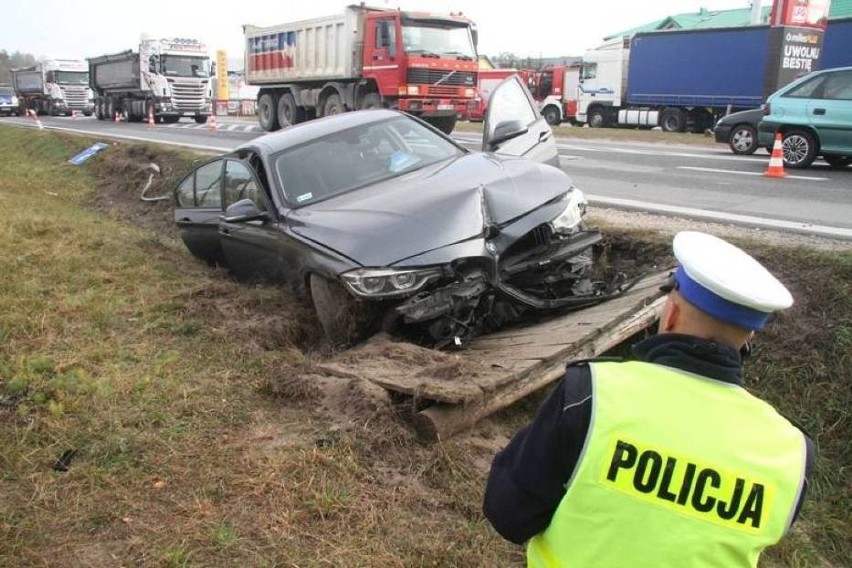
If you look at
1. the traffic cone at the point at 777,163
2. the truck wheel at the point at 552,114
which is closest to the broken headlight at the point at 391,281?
the traffic cone at the point at 777,163

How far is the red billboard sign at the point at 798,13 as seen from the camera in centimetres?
2442

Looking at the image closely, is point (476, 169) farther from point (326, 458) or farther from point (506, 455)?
point (506, 455)

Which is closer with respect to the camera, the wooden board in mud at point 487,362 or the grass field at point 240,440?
the grass field at point 240,440

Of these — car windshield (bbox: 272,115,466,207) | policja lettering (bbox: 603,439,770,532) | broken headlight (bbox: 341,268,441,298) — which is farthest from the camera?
car windshield (bbox: 272,115,466,207)

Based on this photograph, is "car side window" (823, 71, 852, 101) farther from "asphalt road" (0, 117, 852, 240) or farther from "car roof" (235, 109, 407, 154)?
"car roof" (235, 109, 407, 154)

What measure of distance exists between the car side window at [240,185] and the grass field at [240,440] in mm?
717

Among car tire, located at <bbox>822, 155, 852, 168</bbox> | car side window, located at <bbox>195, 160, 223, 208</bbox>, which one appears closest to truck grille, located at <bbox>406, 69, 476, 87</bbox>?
car tire, located at <bbox>822, 155, 852, 168</bbox>

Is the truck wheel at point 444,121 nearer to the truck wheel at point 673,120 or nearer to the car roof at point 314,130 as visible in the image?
the truck wheel at point 673,120

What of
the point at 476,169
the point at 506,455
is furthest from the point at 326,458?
the point at 476,169

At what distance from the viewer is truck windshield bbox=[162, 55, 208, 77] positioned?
31156 millimetres

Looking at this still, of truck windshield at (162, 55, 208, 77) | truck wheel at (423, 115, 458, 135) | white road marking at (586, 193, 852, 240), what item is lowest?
white road marking at (586, 193, 852, 240)

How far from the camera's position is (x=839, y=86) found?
37.6ft

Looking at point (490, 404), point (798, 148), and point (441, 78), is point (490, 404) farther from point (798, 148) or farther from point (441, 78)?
point (441, 78)

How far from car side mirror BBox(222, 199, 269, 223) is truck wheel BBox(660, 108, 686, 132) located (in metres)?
24.7
